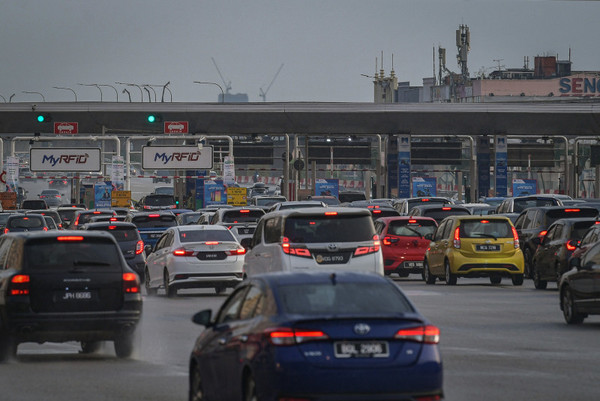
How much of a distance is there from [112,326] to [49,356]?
137cm

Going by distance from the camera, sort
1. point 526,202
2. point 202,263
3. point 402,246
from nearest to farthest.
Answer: point 202,263, point 402,246, point 526,202

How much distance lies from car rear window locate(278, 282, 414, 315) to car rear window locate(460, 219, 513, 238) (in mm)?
21435

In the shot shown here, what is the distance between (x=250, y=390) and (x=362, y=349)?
91 centimetres

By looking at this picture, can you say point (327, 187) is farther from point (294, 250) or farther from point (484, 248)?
point (294, 250)

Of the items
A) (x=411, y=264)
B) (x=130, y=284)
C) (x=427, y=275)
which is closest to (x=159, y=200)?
(x=411, y=264)

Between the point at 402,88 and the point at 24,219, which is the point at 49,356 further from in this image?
the point at 402,88

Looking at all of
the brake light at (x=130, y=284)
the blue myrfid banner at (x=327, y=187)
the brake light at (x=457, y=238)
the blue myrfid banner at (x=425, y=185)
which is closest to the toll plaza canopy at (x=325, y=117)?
the blue myrfid banner at (x=425, y=185)

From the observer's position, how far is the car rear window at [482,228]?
105ft

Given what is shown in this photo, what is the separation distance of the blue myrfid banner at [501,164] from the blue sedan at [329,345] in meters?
59.4

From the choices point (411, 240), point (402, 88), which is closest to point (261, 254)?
point (411, 240)

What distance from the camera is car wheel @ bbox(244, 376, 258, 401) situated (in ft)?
33.8

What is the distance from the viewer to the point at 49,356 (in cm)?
1781

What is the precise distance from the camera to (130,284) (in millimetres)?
17219

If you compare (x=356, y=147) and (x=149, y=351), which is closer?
(x=149, y=351)
